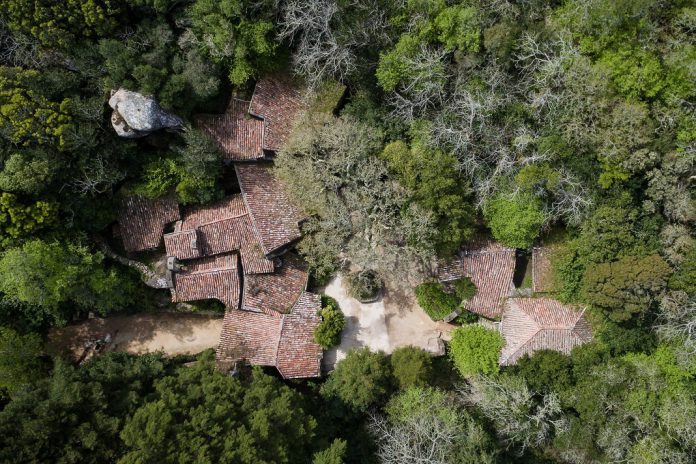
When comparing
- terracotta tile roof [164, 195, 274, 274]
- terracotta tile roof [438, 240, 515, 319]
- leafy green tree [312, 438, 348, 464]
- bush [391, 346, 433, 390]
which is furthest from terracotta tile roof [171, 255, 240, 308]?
terracotta tile roof [438, 240, 515, 319]

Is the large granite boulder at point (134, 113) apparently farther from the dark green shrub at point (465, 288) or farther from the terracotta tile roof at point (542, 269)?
the terracotta tile roof at point (542, 269)

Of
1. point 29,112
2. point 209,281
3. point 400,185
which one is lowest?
point 209,281

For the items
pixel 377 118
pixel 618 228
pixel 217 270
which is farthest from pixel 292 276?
pixel 618 228

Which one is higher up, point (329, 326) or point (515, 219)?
point (515, 219)

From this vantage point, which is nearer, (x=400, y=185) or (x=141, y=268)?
(x=400, y=185)

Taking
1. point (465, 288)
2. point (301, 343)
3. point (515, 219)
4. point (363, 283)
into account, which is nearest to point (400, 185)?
point (363, 283)

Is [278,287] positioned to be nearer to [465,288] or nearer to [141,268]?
[141,268]
